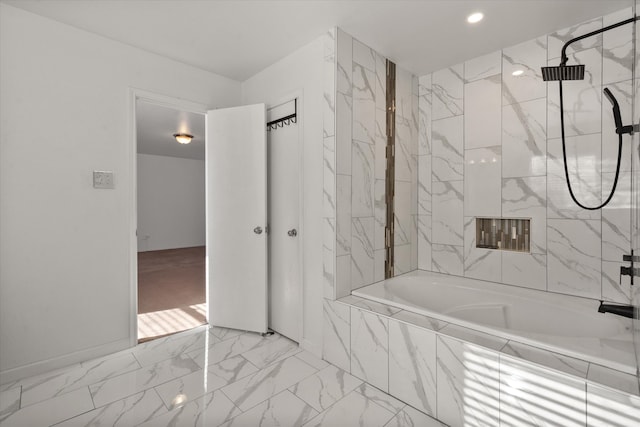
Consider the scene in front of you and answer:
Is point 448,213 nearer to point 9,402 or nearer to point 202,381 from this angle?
point 202,381

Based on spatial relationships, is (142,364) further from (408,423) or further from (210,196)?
(408,423)

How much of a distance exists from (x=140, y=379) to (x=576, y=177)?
10.5 feet

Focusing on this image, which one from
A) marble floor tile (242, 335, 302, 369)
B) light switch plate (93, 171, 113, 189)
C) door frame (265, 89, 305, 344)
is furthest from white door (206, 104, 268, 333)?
light switch plate (93, 171, 113, 189)

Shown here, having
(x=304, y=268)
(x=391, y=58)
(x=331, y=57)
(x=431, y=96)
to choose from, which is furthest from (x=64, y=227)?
(x=431, y=96)

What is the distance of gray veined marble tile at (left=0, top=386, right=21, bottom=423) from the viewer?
1643mm

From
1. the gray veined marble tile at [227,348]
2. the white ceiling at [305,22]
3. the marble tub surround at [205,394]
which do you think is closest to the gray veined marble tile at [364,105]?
the white ceiling at [305,22]

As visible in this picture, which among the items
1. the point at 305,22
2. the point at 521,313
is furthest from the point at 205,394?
the point at 305,22

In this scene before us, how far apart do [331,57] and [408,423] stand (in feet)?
7.55

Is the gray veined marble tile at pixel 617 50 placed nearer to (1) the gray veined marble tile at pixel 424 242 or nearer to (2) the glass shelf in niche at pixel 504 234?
(2) the glass shelf in niche at pixel 504 234

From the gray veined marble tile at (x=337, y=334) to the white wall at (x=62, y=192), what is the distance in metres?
1.57

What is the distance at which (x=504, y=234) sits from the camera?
2.45 meters

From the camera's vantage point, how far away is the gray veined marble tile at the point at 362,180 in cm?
230

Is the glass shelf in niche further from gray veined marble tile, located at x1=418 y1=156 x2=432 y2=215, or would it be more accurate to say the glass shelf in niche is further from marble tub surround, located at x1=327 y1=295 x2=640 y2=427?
marble tub surround, located at x1=327 y1=295 x2=640 y2=427

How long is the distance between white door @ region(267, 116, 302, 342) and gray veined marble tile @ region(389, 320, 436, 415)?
0.87 m
